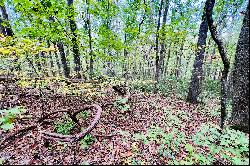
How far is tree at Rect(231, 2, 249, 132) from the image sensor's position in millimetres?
4609

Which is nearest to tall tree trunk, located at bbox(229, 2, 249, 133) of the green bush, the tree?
the tree

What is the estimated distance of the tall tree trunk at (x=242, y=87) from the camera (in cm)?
461

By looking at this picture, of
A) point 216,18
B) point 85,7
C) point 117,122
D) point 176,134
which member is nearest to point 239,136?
point 176,134

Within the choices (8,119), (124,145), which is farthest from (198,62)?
(8,119)

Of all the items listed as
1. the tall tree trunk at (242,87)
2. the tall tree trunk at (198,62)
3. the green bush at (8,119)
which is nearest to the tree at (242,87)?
the tall tree trunk at (242,87)

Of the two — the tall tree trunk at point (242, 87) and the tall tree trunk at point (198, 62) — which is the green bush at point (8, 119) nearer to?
the tall tree trunk at point (242, 87)

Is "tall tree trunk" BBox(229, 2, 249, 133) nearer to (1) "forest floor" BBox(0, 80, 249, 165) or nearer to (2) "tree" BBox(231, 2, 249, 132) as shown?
(2) "tree" BBox(231, 2, 249, 132)

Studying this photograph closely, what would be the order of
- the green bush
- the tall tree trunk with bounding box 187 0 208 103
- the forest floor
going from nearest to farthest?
1. the green bush
2. the forest floor
3. the tall tree trunk with bounding box 187 0 208 103

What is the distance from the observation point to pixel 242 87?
15.5ft

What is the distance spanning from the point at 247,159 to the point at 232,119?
111 cm

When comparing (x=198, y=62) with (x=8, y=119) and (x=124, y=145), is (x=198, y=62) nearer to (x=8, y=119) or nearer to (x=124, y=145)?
(x=124, y=145)

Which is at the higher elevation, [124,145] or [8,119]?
[8,119]

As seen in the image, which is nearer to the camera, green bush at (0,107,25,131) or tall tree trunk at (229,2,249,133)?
green bush at (0,107,25,131)

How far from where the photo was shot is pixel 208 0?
5613mm
